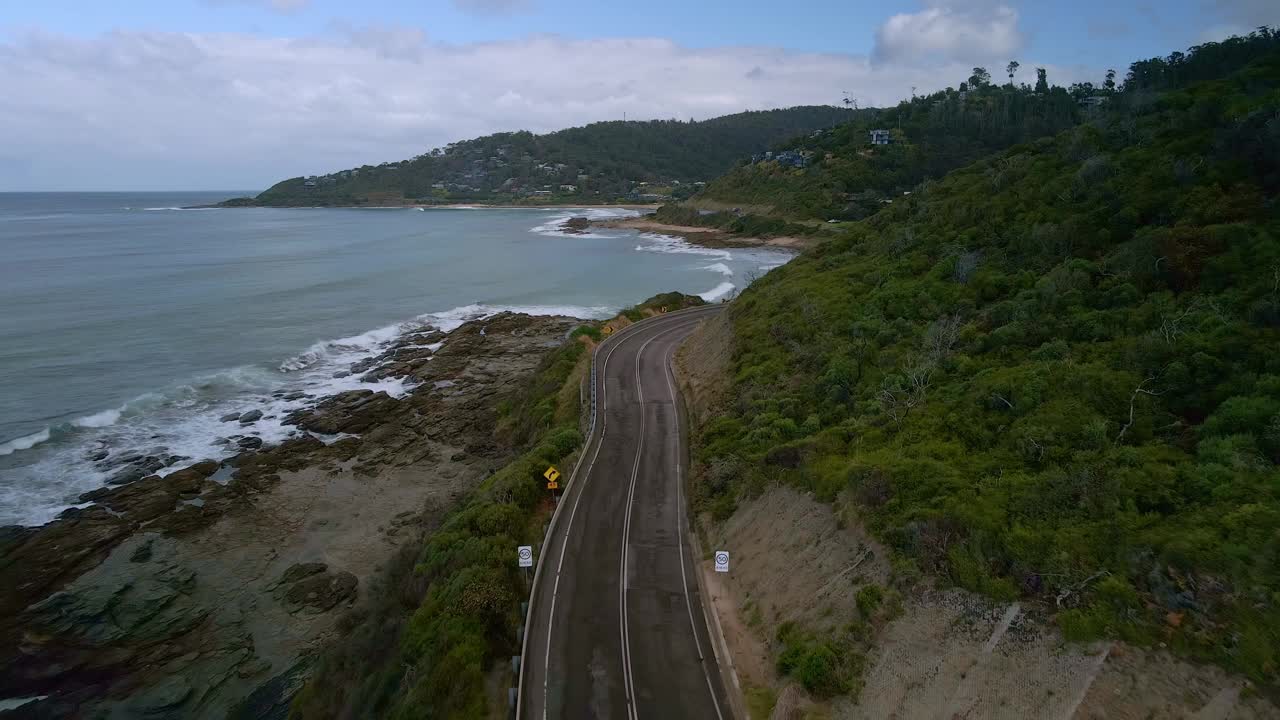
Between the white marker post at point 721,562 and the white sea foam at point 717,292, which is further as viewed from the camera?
the white sea foam at point 717,292

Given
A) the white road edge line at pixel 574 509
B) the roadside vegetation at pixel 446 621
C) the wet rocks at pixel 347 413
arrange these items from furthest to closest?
the wet rocks at pixel 347 413 → the white road edge line at pixel 574 509 → the roadside vegetation at pixel 446 621

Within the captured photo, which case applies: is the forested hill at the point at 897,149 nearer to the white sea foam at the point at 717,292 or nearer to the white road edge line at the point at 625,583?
the white sea foam at the point at 717,292

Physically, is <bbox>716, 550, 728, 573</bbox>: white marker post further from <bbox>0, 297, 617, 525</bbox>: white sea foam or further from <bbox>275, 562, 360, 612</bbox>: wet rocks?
<bbox>0, 297, 617, 525</bbox>: white sea foam

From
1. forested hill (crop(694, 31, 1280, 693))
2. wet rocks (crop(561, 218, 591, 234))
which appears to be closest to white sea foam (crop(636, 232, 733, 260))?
wet rocks (crop(561, 218, 591, 234))

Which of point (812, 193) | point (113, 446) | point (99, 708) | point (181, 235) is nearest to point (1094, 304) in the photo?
point (99, 708)

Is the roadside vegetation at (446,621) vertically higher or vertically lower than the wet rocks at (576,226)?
lower

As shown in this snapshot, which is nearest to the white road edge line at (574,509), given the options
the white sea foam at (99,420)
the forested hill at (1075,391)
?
the forested hill at (1075,391)

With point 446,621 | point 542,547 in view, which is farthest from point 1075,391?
point 446,621

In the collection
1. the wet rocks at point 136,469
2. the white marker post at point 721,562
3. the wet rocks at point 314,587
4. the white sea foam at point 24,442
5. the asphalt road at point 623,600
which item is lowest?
the wet rocks at point 314,587
